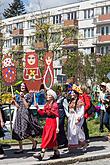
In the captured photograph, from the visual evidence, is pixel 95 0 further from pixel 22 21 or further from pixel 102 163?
pixel 102 163

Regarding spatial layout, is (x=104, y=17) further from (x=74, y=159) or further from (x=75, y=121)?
(x=74, y=159)

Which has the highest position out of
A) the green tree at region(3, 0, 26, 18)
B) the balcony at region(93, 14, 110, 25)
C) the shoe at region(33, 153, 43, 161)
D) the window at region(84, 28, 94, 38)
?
the green tree at region(3, 0, 26, 18)

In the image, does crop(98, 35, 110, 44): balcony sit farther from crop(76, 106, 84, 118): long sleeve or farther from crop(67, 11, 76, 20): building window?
crop(76, 106, 84, 118): long sleeve

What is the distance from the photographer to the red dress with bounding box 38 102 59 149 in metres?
10.1

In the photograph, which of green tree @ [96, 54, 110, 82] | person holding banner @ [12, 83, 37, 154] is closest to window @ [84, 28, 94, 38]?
green tree @ [96, 54, 110, 82]

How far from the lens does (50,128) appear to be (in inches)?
400

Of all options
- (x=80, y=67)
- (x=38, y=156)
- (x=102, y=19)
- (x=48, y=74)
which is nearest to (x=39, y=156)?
(x=38, y=156)

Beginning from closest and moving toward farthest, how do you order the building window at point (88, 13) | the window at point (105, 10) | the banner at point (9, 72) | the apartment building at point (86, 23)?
the banner at point (9, 72), the apartment building at point (86, 23), the window at point (105, 10), the building window at point (88, 13)

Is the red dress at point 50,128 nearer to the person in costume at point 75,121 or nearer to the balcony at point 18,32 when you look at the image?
the person in costume at point 75,121

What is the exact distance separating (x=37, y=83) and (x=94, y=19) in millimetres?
52029

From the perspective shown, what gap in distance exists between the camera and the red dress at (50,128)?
10106 millimetres

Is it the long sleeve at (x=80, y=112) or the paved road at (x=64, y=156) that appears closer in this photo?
the paved road at (x=64, y=156)

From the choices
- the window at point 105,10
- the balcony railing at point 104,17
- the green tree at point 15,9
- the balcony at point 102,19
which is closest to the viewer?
the balcony at point 102,19

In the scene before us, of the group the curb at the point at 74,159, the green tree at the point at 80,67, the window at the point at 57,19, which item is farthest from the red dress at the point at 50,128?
the window at the point at 57,19
